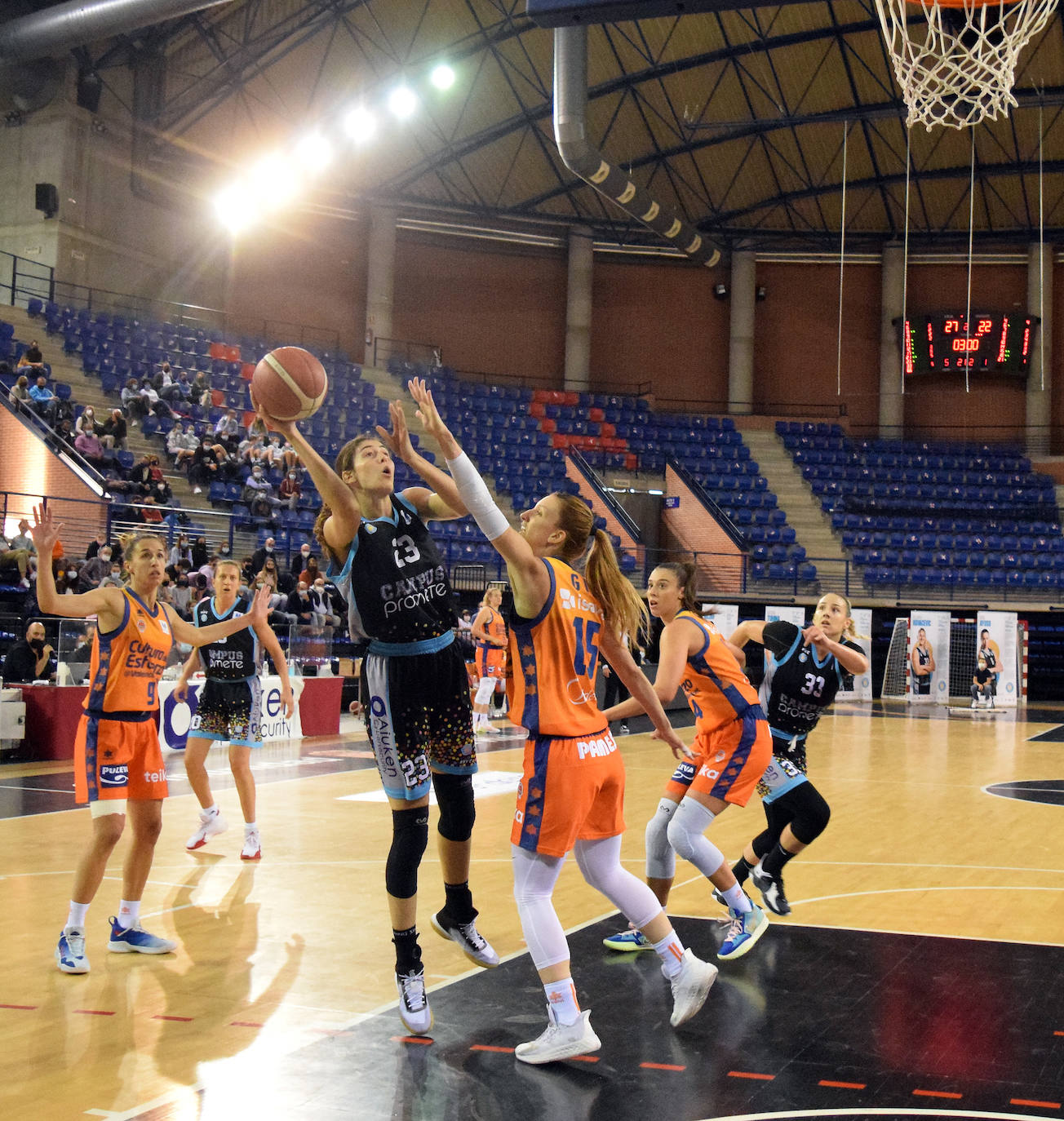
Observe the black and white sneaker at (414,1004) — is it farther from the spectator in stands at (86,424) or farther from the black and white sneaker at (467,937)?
the spectator in stands at (86,424)

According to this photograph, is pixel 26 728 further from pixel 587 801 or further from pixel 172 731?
pixel 587 801

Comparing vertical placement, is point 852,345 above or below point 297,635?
above

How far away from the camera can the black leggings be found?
6270mm

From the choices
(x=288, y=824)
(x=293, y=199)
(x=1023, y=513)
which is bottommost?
(x=288, y=824)

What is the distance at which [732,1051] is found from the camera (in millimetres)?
4297

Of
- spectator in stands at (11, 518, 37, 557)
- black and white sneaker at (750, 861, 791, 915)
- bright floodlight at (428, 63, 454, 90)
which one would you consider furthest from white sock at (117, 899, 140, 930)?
bright floodlight at (428, 63, 454, 90)

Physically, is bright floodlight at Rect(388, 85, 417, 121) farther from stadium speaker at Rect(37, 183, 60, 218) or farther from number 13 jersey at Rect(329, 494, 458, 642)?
number 13 jersey at Rect(329, 494, 458, 642)

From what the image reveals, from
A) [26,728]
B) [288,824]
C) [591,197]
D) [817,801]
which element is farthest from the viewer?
[591,197]

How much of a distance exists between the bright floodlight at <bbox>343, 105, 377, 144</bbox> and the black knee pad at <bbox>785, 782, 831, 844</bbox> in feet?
72.2

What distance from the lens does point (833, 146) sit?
96.1 feet

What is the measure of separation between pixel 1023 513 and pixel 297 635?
1974cm

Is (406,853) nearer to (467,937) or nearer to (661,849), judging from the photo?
(467,937)

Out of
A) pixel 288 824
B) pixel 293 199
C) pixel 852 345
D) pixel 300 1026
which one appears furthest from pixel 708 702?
pixel 852 345

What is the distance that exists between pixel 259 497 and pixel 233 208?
10184 millimetres
